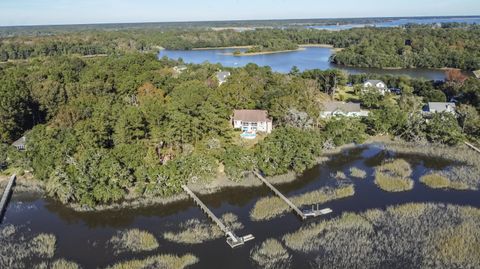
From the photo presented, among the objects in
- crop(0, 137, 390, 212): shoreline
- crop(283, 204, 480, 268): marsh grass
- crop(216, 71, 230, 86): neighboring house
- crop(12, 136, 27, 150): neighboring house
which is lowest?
crop(283, 204, 480, 268): marsh grass

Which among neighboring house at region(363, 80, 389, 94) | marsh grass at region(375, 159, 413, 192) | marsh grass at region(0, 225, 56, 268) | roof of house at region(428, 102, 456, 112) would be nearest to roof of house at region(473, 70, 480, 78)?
neighboring house at region(363, 80, 389, 94)

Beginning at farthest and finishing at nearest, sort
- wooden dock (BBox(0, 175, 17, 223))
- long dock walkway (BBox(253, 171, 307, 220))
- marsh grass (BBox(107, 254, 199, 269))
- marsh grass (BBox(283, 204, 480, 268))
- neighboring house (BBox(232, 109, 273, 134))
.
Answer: neighboring house (BBox(232, 109, 273, 134)), wooden dock (BBox(0, 175, 17, 223)), long dock walkway (BBox(253, 171, 307, 220)), marsh grass (BBox(283, 204, 480, 268)), marsh grass (BBox(107, 254, 199, 269))

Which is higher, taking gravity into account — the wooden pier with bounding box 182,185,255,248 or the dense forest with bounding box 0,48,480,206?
the dense forest with bounding box 0,48,480,206

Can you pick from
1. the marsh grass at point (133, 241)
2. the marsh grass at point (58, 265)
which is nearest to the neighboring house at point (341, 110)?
the marsh grass at point (133, 241)

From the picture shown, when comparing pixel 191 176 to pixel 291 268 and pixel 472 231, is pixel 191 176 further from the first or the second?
pixel 472 231

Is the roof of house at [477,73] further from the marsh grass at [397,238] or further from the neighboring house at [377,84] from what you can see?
the marsh grass at [397,238]

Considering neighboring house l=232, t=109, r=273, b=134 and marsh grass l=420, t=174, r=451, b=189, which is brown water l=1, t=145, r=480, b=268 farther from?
neighboring house l=232, t=109, r=273, b=134

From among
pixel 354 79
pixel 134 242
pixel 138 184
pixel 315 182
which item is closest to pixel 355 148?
pixel 315 182
